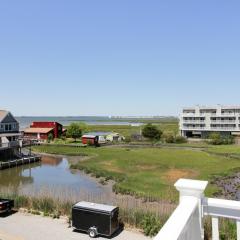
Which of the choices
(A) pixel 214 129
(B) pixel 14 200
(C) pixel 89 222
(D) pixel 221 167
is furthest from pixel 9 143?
(A) pixel 214 129

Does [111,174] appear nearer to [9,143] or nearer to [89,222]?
[9,143]

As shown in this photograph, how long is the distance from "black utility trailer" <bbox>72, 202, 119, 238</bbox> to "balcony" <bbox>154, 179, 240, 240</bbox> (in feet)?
28.9

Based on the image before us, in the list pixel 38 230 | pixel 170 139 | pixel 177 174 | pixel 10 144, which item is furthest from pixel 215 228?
pixel 170 139

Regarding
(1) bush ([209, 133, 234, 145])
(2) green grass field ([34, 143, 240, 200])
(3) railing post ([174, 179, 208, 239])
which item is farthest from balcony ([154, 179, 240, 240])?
(1) bush ([209, 133, 234, 145])

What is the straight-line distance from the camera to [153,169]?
41938 millimetres

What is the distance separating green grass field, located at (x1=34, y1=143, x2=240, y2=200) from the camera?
30531 mm

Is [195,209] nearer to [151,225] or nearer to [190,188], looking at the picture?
[190,188]

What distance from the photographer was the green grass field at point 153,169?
100ft

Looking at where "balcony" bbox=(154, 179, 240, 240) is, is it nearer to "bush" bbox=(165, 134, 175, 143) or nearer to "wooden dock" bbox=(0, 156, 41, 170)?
"wooden dock" bbox=(0, 156, 41, 170)

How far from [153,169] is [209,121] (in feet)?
176

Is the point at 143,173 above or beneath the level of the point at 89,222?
beneath

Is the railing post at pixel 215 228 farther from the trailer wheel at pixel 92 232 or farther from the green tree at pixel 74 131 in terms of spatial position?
the green tree at pixel 74 131

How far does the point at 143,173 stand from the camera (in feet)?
128

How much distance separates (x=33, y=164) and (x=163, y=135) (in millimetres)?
41304
